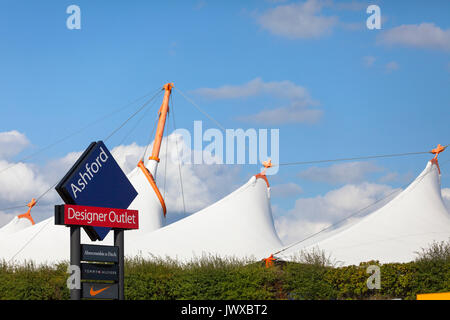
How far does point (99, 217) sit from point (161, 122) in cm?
2495

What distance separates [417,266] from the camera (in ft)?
71.6

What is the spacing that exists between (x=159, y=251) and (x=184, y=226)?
211cm

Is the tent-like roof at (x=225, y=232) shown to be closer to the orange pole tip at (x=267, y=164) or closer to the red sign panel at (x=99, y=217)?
the orange pole tip at (x=267, y=164)

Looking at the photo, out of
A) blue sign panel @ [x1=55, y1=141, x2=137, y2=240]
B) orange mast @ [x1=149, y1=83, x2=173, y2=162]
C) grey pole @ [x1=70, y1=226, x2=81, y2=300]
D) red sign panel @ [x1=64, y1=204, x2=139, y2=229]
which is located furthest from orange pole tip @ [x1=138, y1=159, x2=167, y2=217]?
grey pole @ [x1=70, y1=226, x2=81, y2=300]

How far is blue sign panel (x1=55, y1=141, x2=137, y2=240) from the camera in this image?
1325 cm

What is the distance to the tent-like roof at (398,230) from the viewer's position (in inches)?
1096

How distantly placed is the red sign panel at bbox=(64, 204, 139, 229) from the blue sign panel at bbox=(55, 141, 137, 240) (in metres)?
0.17

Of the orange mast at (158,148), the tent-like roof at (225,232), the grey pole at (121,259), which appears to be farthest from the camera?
the orange mast at (158,148)

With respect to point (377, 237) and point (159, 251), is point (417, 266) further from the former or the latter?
point (159, 251)

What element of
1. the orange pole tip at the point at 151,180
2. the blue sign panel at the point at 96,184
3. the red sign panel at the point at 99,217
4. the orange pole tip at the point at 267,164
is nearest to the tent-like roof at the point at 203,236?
the orange pole tip at the point at 267,164

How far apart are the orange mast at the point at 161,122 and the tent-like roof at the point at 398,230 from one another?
11453 millimetres

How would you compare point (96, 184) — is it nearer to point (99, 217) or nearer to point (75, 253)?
point (99, 217)
